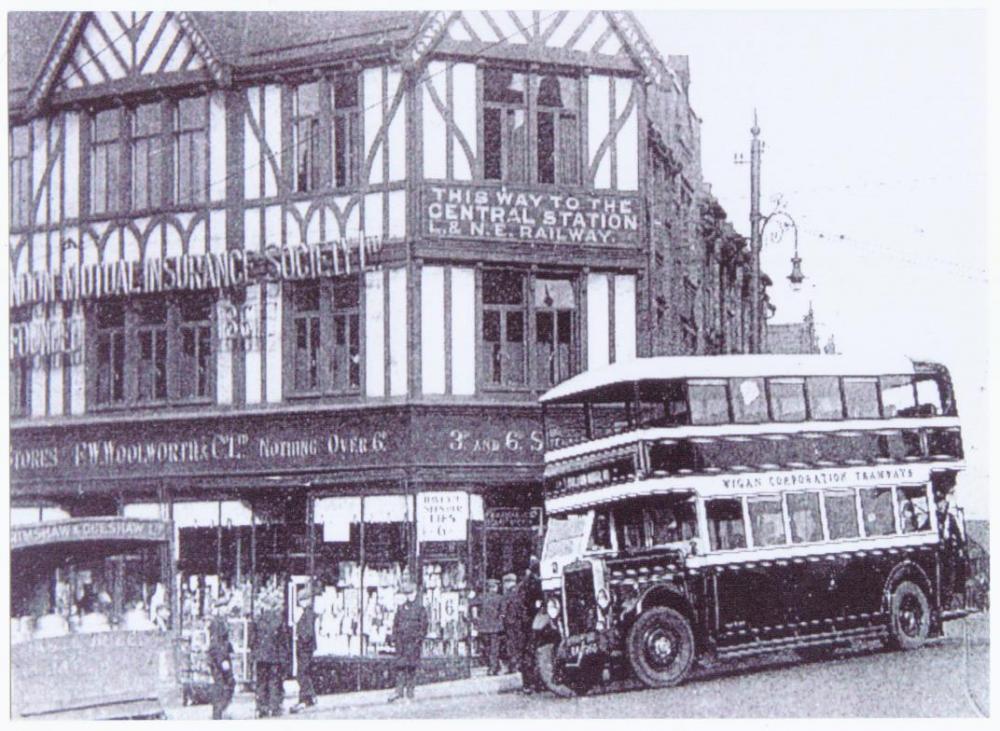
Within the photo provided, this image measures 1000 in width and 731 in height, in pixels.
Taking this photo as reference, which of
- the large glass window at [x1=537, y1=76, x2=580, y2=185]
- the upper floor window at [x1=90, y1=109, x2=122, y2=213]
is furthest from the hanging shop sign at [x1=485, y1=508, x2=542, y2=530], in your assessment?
the upper floor window at [x1=90, y1=109, x2=122, y2=213]

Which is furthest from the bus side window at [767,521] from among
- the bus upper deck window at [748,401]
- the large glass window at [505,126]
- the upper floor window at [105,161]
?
the upper floor window at [105,161]

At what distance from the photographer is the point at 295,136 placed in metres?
18.3

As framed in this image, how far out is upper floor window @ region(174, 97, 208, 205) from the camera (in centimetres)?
1823

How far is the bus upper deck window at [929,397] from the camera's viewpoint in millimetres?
14867

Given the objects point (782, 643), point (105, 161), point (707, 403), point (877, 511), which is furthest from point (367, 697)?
point (105, 161)

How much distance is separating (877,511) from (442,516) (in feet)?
16.3

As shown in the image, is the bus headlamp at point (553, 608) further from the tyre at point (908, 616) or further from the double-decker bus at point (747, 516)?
the tyre at point (908, 616)

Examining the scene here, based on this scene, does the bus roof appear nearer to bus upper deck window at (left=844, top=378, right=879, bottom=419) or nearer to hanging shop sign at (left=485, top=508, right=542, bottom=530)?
bus upper deck window at (left=844, top=378, right=879, bottom=419)

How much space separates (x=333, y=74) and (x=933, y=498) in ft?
25.9

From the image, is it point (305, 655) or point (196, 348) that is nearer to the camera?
point (305, 655)

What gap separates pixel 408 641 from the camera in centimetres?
1563

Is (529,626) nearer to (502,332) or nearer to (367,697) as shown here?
(367,697)

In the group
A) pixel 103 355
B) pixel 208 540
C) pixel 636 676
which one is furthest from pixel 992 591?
pixel 103 355

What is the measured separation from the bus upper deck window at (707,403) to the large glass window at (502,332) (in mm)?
3875
